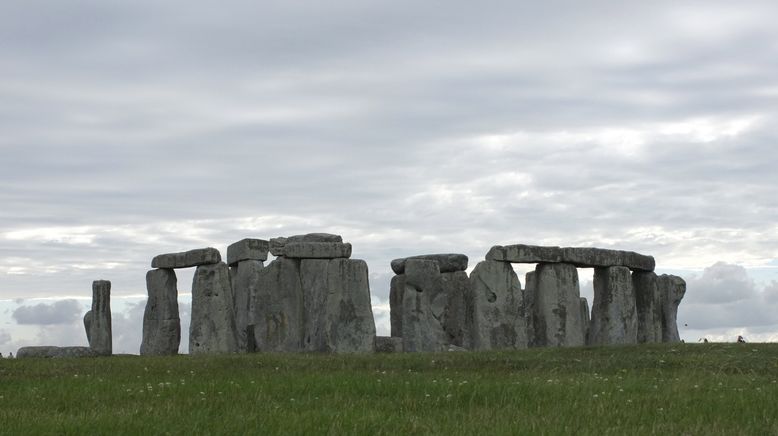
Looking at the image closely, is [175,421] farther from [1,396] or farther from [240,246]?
[240,246]

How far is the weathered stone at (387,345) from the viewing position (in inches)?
1151

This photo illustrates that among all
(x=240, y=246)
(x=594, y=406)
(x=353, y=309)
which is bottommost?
(x=594, y=406)

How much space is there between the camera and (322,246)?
29156 millimetres

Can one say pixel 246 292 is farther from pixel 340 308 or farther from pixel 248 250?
pixel 340 308

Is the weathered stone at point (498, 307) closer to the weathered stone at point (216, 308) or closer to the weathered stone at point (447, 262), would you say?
the weathered stone at point (447, 262)

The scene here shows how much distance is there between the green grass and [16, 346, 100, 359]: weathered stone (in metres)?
7.81

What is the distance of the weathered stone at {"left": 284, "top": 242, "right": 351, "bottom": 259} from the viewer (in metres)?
29.0

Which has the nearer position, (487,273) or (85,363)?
(85,363)

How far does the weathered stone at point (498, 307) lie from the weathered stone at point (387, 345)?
2.95 meters

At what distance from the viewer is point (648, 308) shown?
35.0 m

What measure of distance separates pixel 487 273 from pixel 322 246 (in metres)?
5.26

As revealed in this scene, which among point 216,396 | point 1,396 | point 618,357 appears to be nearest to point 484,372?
point 618,357

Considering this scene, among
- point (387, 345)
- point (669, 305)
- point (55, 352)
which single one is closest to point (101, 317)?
point (55, 352)

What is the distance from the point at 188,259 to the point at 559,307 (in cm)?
1053
